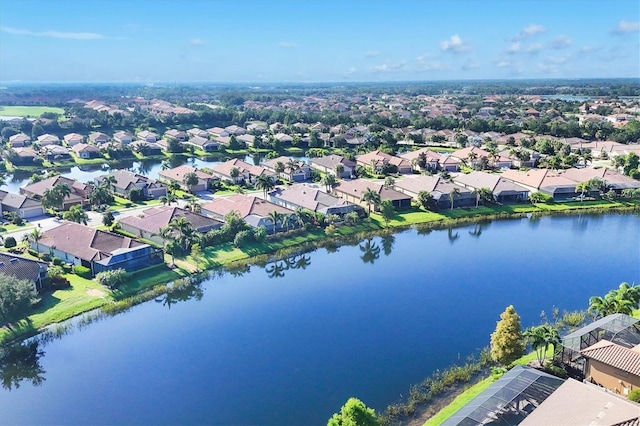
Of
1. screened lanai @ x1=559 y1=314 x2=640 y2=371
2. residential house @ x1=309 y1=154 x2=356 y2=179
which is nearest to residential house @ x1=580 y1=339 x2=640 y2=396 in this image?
screened lanai @ x1=559 y1=314 x2=640 y2=371

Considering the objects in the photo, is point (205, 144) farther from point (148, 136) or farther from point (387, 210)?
point (387, 210)

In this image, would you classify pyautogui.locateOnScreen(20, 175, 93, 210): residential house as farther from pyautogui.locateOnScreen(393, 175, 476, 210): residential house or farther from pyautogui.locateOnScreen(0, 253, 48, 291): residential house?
pyautogui.locateOnScreen(393, 175, 476, 210): residential house

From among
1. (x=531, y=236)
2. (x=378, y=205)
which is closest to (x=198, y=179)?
(x=378, y=205)

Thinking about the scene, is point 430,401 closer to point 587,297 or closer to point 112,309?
point 587,297

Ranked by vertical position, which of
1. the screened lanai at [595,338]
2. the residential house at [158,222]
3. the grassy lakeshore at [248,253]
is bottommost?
the grassy lakeshore at [248,253]

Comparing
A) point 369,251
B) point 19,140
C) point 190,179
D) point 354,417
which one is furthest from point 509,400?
point 19,140

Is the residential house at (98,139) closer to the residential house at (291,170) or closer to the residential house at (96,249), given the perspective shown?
the residential house at (291,170)

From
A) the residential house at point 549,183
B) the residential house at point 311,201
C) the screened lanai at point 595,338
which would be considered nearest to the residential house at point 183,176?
the residential house at point 311,201
